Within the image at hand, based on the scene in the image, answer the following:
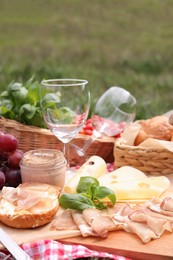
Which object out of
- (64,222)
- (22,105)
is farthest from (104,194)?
(22,105)

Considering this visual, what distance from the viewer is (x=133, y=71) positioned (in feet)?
16.3

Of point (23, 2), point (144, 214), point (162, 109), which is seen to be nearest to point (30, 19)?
point (23, 2)

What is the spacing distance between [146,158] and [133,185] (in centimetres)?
27

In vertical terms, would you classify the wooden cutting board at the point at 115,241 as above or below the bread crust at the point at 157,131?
below

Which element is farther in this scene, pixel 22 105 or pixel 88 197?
pixel 22 105

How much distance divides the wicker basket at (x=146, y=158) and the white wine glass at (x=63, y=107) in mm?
183

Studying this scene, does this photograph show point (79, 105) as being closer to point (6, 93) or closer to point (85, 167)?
point (85, 167)

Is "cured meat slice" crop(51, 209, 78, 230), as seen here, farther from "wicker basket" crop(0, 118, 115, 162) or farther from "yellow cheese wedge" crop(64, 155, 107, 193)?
"wicker basket" crop(0, 118, 115, 162)

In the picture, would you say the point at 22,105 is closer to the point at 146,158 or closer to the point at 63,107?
the point at 63,107

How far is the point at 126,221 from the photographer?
4.20 ft

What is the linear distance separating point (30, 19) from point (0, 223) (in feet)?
16.1

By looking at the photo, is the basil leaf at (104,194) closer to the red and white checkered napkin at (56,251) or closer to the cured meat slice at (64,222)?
the cured meat slice at (64,222)

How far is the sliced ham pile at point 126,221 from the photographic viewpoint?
1238mm

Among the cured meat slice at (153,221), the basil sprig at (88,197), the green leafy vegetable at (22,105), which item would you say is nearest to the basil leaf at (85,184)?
the basil sprig at (88,197)
